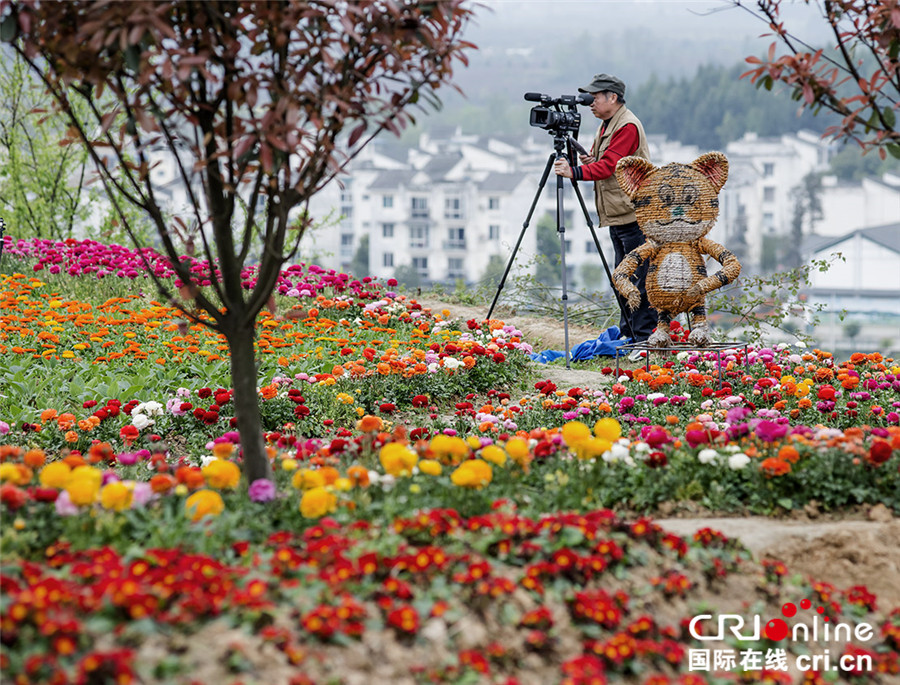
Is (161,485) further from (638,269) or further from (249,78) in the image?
(638,269)

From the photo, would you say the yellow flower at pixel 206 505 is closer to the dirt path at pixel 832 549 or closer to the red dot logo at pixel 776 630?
the dirt path at pixel 832 549

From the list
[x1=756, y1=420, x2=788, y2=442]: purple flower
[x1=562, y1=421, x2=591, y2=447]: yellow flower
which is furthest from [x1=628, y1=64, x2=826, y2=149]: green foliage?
[x1=562, y1=421, x2=591, y2=447]: yellow flower

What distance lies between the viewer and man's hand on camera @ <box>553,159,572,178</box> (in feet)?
19.2

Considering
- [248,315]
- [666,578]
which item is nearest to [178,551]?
[248,315]

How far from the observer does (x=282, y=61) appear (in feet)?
8.55

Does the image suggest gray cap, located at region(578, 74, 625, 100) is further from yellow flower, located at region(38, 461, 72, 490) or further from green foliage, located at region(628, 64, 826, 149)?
green foliage, located at region(628, 64, 826, 149)

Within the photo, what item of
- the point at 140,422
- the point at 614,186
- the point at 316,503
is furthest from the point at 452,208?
the point at 316,503

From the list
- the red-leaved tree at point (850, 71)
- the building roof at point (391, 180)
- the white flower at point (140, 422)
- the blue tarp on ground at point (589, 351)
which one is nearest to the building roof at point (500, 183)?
the building roof at point (391, 180)

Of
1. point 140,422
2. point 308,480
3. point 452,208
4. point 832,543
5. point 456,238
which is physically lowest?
point 832,543

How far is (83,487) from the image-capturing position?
229 cm

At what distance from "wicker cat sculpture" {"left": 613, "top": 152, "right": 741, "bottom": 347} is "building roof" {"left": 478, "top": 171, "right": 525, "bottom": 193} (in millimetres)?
52222

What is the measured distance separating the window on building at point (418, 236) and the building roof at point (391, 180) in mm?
3028

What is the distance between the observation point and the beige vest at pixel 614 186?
6293 millimetres

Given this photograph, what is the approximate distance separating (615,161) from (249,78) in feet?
13.3
